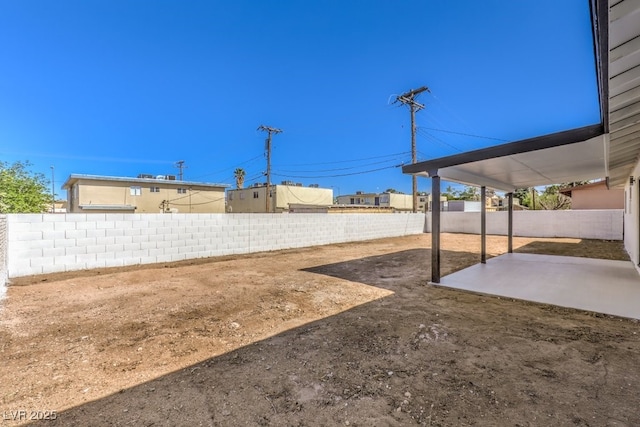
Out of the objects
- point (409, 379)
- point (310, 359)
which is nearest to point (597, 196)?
point (409, 379)

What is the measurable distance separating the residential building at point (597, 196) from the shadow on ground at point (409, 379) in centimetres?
1594

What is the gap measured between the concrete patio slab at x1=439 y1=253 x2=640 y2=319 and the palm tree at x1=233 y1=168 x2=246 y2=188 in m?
27.0

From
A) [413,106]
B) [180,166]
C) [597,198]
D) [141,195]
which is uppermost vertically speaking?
[413,106]

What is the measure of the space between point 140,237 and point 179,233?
957 mm

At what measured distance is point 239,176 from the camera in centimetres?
3027

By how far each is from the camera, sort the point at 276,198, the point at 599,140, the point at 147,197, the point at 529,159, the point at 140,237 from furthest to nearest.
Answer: the point at 276,198 → the point at 147,197 → the point at 140,237 → the point at 529,159 → the point at 599,140

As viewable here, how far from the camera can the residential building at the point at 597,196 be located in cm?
1402

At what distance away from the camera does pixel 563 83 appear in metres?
11.0

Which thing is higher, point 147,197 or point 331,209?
point 147,197

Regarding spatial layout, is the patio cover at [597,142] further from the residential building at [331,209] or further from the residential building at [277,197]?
the residential building at [277,197]

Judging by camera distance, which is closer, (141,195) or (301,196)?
(141,195)

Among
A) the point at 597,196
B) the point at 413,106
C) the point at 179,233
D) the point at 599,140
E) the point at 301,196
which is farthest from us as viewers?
the point at 301,196

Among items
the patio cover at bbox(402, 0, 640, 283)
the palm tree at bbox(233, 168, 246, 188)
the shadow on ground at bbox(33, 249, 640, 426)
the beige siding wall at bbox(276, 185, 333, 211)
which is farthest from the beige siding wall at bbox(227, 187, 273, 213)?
the shadow on ground at bbox(33, 249, 640, 426)

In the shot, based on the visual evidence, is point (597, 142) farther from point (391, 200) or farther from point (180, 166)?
point (180, 166)
